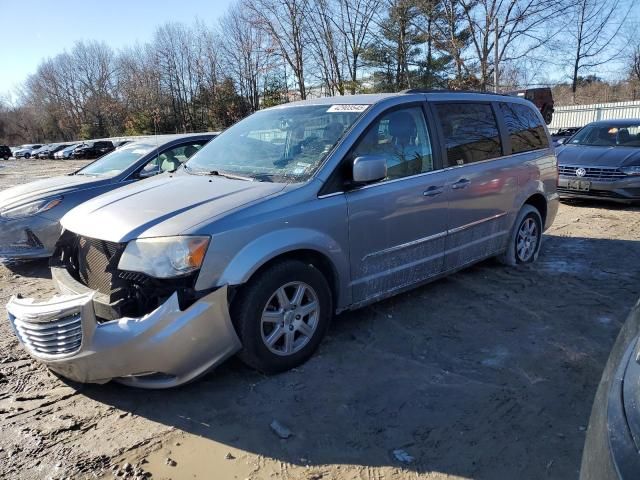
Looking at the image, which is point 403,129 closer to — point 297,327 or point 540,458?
point 297,327

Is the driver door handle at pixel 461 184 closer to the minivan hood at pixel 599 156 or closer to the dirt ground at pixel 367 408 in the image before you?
the dirt ground at pixel 367 408

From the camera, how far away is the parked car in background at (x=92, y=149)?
4216 cm

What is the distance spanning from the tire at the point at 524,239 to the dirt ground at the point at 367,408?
103 centimetres

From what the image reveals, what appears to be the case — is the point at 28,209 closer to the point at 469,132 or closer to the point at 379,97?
the point at 379,97

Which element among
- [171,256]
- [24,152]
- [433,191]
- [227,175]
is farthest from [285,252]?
[24,152]

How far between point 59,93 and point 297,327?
284 ft

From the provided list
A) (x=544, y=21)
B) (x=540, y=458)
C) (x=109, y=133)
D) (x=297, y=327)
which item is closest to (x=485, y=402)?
(x=540, y=458)

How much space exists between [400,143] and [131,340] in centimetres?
255

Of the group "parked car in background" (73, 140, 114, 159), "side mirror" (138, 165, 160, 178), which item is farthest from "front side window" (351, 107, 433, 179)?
"parked car in background" (73, 140, 114, 159)

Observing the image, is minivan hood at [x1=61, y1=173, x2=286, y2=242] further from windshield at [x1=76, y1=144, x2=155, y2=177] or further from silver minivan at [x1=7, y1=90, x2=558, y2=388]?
windshield at [x1=76, y1=144, x2=155, y2=177]

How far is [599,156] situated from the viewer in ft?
29.1

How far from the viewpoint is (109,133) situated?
65125 millimetres

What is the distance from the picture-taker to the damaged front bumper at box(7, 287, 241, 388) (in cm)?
271

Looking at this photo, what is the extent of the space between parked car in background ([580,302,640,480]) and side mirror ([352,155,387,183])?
1.95 metres
